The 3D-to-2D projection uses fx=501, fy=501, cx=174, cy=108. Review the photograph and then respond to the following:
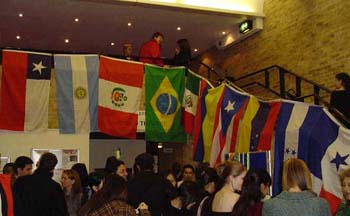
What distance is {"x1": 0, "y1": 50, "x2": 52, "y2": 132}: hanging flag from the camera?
9.18 meters

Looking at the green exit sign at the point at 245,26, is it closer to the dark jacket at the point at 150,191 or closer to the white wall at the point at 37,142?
the white wall at the point at 37,142

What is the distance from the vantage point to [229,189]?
12.5ft

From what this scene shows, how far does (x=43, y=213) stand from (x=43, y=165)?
443 mm

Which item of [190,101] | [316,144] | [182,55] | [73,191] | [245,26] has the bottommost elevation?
[73,191]

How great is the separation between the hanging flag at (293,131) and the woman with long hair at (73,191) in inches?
122

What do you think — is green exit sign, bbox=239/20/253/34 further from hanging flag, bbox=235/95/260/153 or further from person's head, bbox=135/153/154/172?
person's head, bbox=135/153/154/172

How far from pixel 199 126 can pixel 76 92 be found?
97.3 inches

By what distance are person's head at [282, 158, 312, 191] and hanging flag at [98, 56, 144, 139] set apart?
6.77 m

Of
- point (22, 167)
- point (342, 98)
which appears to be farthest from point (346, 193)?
point (342, 98)

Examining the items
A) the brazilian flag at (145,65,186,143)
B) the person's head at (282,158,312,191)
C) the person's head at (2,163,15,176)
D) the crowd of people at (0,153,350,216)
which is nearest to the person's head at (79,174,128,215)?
the crowd of people at (0,153,350,216)

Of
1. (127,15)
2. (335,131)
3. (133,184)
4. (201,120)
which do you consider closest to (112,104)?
(201,120)

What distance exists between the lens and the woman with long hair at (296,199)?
3137 millimetres

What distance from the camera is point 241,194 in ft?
12.4

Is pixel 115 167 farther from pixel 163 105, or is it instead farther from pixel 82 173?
pixel 163 105
